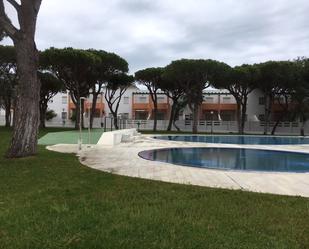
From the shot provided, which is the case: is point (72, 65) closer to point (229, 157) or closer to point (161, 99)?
point (161, 99)

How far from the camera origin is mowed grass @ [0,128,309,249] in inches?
146

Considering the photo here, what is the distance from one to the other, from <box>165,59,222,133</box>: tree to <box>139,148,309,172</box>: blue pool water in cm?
1925

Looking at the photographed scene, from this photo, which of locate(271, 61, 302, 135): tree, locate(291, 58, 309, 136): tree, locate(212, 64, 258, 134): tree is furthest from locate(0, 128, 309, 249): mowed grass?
locate(291, 58, 309, 136): tree

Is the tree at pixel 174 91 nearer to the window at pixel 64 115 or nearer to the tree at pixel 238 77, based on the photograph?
the tree at pixel 238 77

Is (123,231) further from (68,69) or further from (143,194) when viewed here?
(68,69)

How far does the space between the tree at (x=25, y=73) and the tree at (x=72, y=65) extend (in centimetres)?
2215

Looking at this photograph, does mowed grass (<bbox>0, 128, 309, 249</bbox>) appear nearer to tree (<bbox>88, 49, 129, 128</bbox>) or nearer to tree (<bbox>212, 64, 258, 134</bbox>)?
tree (<bbox>88, 49, 129, 128</bbox>)

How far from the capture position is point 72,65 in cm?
3322

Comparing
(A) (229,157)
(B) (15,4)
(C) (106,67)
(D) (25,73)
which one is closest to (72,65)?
(C) (106,67)

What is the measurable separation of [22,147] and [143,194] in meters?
5.37

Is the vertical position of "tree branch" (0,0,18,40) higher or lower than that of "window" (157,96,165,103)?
higher

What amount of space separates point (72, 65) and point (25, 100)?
2401 cm

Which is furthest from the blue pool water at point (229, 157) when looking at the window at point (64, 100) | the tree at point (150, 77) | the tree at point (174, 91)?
the window at point (64, 100)

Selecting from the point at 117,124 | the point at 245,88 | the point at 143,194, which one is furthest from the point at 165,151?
the point at 245,88
